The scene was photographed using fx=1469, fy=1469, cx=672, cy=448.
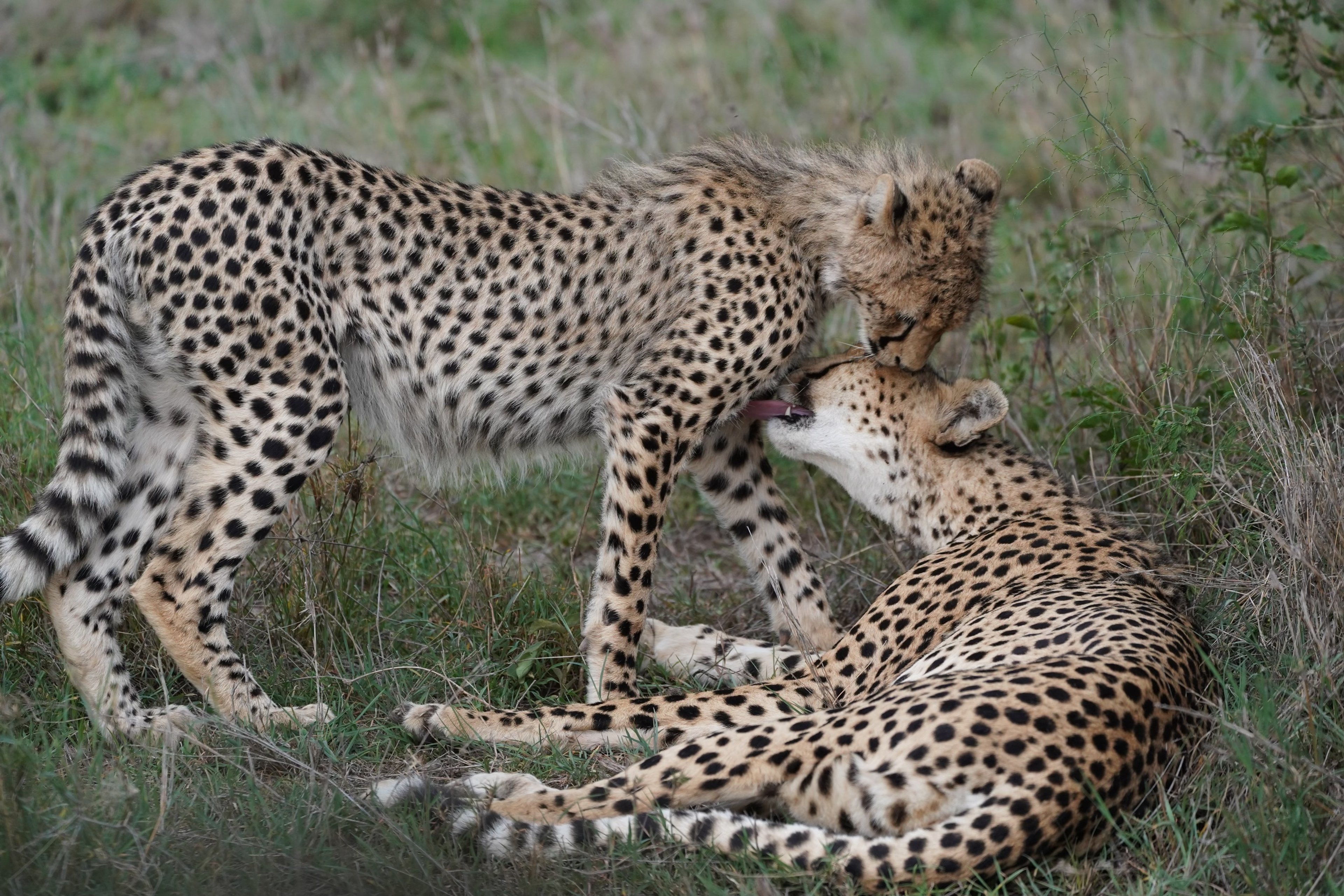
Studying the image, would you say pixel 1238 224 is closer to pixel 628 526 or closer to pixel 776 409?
pixel 776 409

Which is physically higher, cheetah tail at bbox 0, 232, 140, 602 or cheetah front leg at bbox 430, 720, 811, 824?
cheetah tail at bbox 0, 232, 140, 602

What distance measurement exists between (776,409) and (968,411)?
0.56 m

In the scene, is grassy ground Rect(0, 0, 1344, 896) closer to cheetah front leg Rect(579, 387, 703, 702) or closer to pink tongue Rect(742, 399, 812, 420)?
cheetah front leg Rect(579, 387, 703, 702)

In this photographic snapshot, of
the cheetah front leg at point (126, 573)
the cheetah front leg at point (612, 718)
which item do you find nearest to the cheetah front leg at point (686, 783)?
the cheetah front leg at point (612, 718)

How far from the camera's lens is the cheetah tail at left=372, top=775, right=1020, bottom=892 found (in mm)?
2633

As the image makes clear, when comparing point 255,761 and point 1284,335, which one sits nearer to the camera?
point 255,761

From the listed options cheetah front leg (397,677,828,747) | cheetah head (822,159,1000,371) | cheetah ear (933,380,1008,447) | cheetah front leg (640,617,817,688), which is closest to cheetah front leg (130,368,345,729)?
cheetah front leg (397,677,828,747)

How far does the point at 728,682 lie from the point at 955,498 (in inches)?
31.8

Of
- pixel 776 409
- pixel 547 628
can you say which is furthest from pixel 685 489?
pixel 547 628

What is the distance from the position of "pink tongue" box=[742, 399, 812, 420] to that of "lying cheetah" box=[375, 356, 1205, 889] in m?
0.12

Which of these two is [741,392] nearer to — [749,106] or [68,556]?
[68,556]

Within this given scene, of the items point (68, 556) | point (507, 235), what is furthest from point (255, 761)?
point (507, 235)

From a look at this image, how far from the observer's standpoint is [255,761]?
11.0 ft

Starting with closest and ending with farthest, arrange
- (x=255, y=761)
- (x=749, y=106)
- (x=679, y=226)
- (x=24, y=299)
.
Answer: (x=255, y=761) < (x=679, y=226) < (x=24, y=299) < (x=749, y=106)
